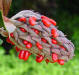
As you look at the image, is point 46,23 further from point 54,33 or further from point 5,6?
point 5,6

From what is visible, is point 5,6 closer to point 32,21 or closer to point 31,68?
point 32,21

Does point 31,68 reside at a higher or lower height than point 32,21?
lower

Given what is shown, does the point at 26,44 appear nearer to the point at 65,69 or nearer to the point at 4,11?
the point at 4,11

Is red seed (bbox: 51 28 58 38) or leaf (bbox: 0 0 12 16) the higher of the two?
leaf (bbox: 0 0 12 16)

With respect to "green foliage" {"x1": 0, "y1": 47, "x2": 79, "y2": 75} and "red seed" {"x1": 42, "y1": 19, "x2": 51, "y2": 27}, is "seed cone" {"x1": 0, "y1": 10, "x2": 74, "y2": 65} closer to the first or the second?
"red seed" {"x1": 42, "y1": 19, "x2": 51, "y2": 27}

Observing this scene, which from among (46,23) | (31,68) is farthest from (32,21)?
(31,68)

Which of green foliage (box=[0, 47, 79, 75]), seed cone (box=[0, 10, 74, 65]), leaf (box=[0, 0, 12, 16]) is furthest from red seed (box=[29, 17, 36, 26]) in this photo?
green foliage (box=[0, 47, 79, 75])

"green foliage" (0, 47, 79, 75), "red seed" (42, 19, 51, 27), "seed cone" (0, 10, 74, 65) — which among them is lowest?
"green foliage" (0, 47, 79, 75)

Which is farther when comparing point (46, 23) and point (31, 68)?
point (31, 68)

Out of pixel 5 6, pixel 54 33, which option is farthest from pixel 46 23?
pixel 5 6
